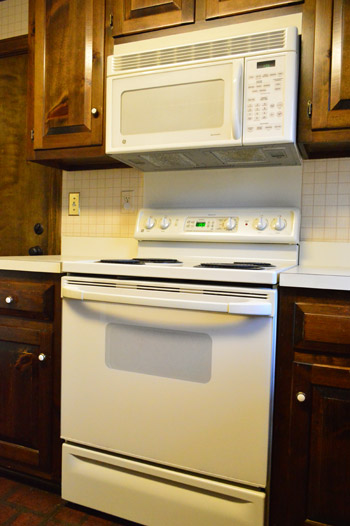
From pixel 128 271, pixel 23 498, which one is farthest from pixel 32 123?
pixel 23 498

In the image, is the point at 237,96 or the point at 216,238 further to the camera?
the point at 216,238

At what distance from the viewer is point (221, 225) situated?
5.26ft

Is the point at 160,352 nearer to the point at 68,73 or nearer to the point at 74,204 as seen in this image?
the point at 74,204

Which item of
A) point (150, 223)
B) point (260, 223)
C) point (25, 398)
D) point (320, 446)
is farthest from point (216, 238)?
point (25, 398)

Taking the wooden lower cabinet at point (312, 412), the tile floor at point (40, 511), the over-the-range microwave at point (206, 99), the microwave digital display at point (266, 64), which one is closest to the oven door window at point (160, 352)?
the wooden lower cabinet at point (312, 412)

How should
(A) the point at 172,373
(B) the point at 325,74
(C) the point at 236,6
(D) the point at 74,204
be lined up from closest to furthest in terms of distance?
1. (A) the point at 172,373
2. (B) the point at 325,74
3. (C) the point at 236,6
4. (D) the point at 74,204

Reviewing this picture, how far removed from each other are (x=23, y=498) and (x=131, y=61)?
166cm

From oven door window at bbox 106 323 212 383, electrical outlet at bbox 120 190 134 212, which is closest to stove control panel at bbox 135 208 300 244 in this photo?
electrical outlet at bbox 120 190 134 212

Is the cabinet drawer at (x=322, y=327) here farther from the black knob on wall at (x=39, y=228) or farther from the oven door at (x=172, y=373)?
the black knob on wall at (x=39, y=228)

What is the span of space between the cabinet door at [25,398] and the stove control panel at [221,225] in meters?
0.64

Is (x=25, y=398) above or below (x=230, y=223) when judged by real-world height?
below

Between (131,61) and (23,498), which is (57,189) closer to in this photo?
(131,61)

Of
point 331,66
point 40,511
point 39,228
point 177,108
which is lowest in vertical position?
point 40,511

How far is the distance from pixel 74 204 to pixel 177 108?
0.83m
